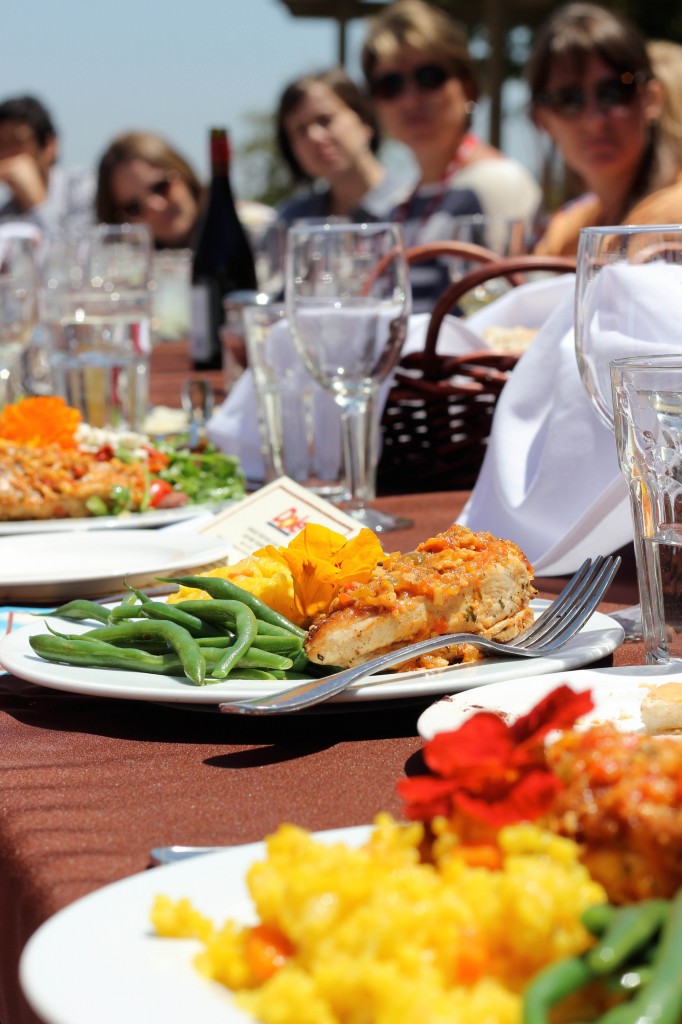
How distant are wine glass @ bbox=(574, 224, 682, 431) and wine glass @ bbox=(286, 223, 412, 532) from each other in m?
0.60

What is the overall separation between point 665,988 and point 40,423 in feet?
6.08

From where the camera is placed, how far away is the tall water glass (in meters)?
1.13

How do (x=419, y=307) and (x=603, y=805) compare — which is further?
(x=419, y=307)

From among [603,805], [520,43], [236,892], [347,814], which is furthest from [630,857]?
[520,43]

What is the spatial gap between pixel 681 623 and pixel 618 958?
666 mm

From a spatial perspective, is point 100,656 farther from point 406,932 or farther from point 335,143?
point 335,143

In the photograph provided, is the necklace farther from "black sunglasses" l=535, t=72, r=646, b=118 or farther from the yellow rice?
the yellow rice

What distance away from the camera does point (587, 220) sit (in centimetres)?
539

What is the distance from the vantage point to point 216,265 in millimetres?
4910

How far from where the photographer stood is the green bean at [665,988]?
513 mm

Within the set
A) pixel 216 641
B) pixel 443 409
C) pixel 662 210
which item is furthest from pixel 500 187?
pixel 216 641

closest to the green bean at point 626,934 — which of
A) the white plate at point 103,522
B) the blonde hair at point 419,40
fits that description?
the white plate at point 103,522

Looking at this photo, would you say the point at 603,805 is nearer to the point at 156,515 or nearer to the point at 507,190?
the point at 156,515

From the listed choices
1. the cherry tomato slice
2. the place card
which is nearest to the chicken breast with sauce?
the place card
